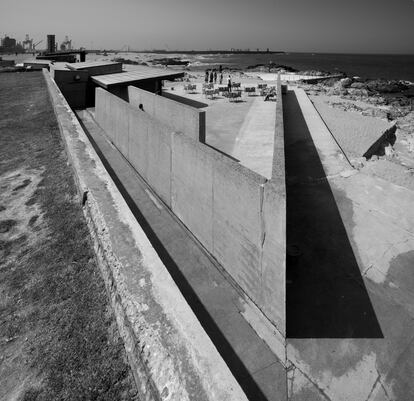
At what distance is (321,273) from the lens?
5.89m

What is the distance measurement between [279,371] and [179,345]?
1422 millimetres

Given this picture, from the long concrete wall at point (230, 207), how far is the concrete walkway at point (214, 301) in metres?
0.26

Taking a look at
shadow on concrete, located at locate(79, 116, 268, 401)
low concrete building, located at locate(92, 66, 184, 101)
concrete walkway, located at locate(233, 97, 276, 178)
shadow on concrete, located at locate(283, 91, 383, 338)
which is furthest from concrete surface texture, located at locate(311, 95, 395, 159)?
low concrete building, located at locate(92, 66, 184, 101)

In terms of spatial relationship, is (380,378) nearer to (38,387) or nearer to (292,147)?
(38,387)

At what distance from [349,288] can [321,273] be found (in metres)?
0.55

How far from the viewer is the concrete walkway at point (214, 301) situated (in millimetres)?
3902

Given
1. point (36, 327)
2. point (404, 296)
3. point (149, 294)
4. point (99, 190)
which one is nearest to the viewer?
point (149, 294)

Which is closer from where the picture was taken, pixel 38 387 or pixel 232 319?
pixel 38 387

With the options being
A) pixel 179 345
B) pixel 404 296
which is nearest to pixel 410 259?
pixel 404 296

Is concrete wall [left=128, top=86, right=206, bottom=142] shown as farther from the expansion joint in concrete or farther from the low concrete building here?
the expansion joint in concrete

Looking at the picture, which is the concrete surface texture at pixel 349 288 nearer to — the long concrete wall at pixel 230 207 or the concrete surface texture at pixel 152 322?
the long concrete wall at pixel 230 207

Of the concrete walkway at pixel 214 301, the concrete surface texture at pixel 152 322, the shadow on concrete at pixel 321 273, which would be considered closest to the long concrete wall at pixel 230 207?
the concrete walkway at pixel 214 301

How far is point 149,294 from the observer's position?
4371mm

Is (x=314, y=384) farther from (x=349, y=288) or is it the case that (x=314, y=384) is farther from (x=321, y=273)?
(x=321, y=273)
